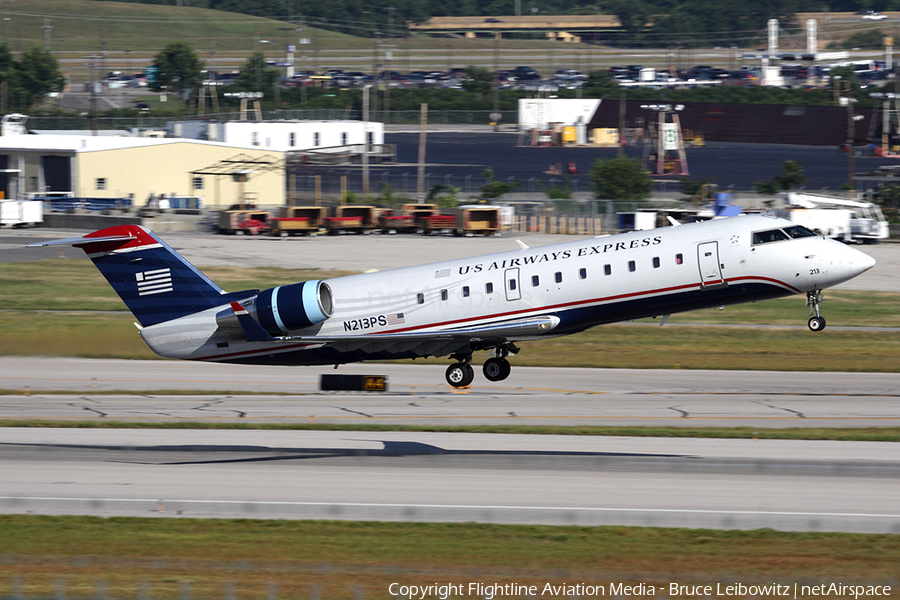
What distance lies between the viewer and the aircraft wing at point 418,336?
3031 centimetres

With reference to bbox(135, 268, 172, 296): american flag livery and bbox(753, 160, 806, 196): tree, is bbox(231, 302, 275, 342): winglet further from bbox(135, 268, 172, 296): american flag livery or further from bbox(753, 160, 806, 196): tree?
bbox(753, 160, 806, 196): tree

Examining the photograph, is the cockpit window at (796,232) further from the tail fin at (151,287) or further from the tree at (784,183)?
the tree at (784,183)

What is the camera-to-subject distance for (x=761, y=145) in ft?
484

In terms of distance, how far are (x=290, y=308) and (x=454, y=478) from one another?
23.1 feet

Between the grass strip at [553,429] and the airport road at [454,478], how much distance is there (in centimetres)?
63

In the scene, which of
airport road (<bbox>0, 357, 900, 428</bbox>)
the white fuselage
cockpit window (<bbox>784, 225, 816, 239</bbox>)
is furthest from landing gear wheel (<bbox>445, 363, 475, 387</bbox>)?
cockpit window (<bbox>784, 225, 816, 239</bbox>)

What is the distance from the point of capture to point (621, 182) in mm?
103375

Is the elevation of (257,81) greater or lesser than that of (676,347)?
greater

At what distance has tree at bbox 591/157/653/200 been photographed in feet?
337

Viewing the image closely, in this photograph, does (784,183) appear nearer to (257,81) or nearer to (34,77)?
(257,81)

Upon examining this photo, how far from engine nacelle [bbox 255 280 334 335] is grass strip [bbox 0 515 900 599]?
24.5 feet

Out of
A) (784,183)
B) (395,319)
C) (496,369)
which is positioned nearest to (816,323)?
(496,369)

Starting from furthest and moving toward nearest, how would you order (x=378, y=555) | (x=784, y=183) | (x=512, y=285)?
(x=784, y=183)
(x=512, y=285)
(x=378, y=555)

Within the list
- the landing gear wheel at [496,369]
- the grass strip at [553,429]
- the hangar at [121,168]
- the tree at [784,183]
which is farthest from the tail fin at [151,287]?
the tree at [784,183]
